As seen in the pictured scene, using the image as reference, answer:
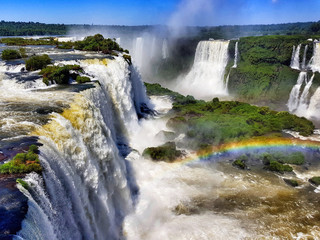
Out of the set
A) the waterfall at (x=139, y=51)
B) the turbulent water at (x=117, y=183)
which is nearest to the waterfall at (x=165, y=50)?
the waterfall at (x=139, y=51)

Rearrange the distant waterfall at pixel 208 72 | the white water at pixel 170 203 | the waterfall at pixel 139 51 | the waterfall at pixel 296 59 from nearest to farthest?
the white water at pixel 170 203, the waterfall at pixel 296 59, the distant waterfall at pixel 208 72, the waterfall at pixel 139 51

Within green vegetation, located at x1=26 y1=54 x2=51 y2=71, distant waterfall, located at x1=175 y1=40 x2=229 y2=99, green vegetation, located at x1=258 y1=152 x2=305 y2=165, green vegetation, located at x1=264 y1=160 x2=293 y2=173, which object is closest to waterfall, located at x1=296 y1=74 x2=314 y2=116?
distant waterfall, located at x1=175 y1=40 x2=229 y2=99

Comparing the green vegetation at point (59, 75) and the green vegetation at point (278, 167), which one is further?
the green vegetation at point (278, 167)

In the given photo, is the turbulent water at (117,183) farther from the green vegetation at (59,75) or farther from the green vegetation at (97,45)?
the green vegetation at (97,45)

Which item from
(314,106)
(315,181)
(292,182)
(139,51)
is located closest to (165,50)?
(139,51)

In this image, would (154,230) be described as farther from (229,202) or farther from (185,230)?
(229,202)

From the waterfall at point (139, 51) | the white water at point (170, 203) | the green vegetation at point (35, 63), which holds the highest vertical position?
the green vegetation at point (35, 63)
